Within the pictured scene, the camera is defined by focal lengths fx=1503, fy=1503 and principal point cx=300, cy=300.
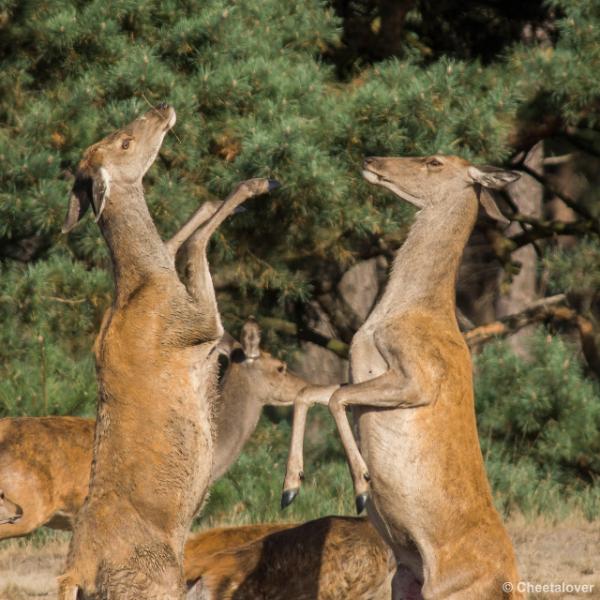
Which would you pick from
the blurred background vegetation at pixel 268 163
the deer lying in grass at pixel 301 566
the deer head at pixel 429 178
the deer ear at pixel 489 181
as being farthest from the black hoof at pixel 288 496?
the blurred background vegetation at pixel 268 163

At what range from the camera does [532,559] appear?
28.4 feet

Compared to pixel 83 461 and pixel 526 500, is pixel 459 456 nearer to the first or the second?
pixel 83 461

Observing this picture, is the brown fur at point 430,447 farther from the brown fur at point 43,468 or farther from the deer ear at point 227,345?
the brown fur at point 43,468

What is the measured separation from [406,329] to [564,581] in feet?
7.38

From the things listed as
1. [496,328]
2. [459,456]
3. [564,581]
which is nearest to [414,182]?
[459,456]

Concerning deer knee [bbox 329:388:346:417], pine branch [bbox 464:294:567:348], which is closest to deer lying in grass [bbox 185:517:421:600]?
deer knee [bbox 329:388:346:417]

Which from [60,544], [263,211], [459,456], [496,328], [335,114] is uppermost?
[459,456]

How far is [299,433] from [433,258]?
3.42 feet

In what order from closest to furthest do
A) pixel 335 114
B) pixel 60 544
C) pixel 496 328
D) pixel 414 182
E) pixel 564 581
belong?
pixel 414 182 < pixel 564 581 < pixel 60 544 < pixel 335 114 < pixel 496 328

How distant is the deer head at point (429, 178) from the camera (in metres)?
7.30

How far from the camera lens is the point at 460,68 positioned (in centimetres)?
1123

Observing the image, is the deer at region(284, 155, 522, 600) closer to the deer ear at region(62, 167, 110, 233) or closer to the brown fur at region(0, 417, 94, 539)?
the deer ear at region(62, 167, 110, 233)

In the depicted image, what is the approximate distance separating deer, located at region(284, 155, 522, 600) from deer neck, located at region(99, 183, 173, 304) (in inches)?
39.7

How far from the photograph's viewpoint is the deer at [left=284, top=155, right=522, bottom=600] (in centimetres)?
624
